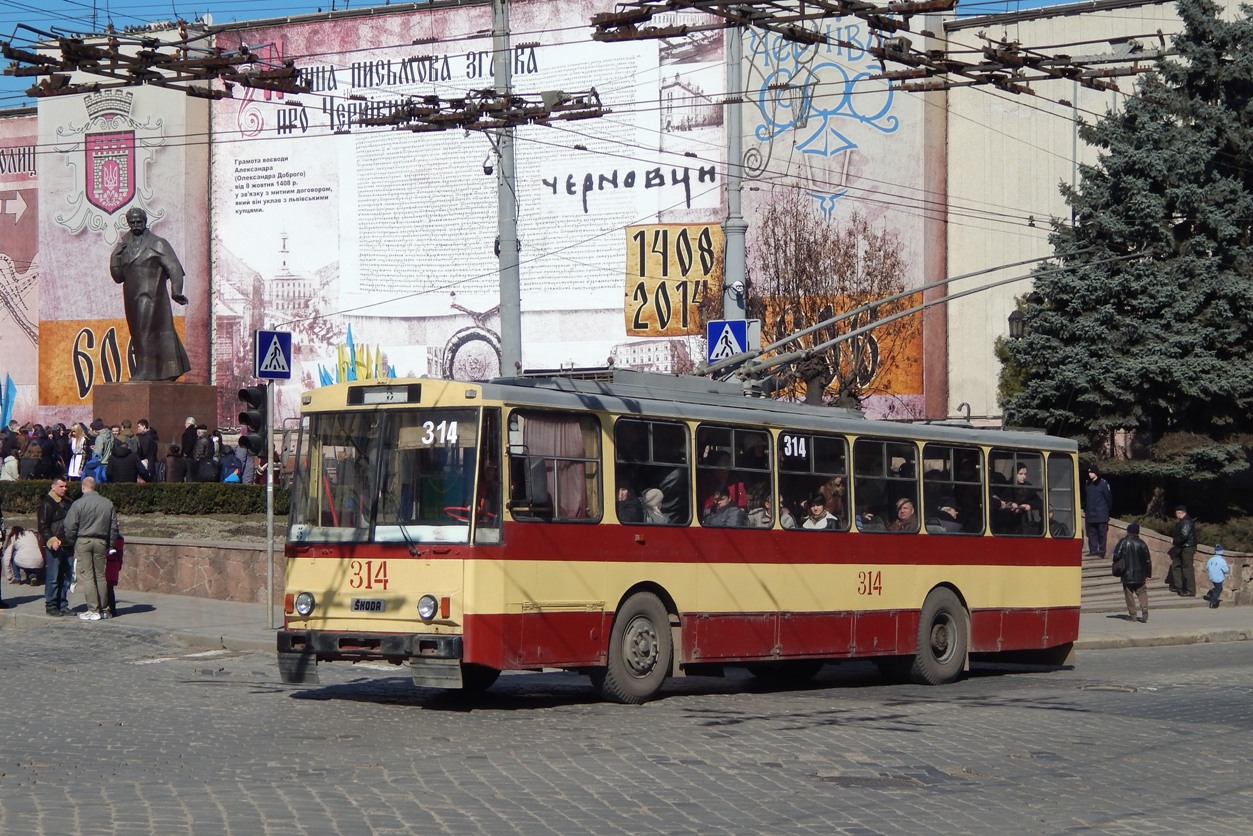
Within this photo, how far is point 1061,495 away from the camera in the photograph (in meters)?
21.1

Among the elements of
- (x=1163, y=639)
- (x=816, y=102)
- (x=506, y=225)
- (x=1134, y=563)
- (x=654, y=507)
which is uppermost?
(x=816, y=102)

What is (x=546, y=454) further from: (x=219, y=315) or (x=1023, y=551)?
(x=219, y=315)

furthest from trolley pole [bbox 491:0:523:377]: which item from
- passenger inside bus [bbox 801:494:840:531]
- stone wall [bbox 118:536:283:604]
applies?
passenger inside bus [bbox 801:494:840:531]

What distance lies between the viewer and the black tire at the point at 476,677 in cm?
1541

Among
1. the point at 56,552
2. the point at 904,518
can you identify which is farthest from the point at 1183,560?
the point at 56,552

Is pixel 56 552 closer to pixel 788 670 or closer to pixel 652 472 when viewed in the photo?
pixel 788 670

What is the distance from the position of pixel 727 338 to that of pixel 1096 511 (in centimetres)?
1152

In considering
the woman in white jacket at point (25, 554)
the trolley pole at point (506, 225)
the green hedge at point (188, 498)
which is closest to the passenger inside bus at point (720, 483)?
the trolley pole at point (506, 225)

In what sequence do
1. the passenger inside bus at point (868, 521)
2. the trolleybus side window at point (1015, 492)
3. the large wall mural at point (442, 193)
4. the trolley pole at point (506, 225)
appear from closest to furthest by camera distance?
the passenger inside bus at point (868, 521) → the trolleybus side window at point (1015, 492) → the trolley pole at point (506, 225) → the large wall mural at point (442, 193)

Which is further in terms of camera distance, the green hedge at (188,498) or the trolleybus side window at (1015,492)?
the green hedge at (188,498)

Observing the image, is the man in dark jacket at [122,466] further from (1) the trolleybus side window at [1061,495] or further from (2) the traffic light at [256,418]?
(1) the trolleybus side window at [1061,495]

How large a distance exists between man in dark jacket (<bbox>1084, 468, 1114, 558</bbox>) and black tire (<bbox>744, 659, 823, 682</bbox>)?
14.3 meters

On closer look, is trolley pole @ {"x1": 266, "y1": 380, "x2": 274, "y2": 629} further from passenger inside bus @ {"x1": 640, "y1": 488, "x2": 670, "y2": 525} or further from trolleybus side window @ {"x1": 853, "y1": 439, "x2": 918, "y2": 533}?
trolleybus side window @ {"x1": 853, "y1": 439, "x2": 918, "y2": 533}

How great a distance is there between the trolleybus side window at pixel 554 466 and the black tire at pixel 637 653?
0.98 meters
